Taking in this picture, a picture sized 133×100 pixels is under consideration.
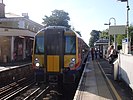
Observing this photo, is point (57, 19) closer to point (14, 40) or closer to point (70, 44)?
point (14, 40)

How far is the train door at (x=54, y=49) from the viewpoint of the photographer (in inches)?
595

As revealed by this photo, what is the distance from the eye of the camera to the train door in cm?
1510

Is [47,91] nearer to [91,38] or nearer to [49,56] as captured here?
[49,56]

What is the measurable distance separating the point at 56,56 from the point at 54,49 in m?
0.36

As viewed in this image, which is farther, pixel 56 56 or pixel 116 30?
pixel 116 30

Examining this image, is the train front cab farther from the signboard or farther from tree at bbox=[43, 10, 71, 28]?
tree at bbox=[43, 10, 71, 28]

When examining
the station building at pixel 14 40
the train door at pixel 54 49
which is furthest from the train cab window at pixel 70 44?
the station building at pixel 14 40

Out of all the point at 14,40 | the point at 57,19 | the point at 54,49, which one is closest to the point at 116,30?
the point at 14,40

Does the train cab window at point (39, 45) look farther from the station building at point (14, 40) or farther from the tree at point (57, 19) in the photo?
the tree at point (57, 19)

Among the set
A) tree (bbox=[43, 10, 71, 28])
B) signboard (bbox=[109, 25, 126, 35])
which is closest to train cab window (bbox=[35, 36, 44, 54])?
signboard (bbox=[109, 25, 126, 35])

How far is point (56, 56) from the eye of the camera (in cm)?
1527

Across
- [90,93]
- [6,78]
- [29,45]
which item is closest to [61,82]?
[90,93]

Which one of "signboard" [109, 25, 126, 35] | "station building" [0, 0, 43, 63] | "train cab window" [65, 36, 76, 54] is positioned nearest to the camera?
"train cab window" [65, 36, 76, 54]

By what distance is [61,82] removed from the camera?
50.7 feet
